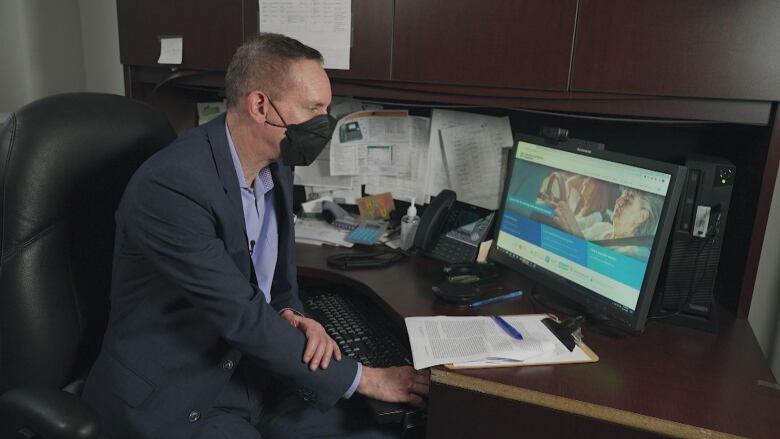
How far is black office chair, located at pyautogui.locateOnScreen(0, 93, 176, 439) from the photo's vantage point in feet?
3.52

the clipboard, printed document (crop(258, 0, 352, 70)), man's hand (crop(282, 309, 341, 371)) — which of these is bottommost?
man's hand (crop(282, 309, 341, 371))

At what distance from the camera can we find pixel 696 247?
4.25 feet

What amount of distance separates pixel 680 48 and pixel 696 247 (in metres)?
0.43

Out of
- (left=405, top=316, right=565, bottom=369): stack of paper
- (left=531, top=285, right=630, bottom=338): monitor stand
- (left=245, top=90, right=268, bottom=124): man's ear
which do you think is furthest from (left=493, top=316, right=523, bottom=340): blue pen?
(left=245, top=90, right=268, bottom=124): man's ear

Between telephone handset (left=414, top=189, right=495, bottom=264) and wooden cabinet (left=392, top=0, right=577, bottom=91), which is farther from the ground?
wooden cabinet (left=392, top=0, right=577, bottom=91)

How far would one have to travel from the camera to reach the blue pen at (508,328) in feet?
3.86

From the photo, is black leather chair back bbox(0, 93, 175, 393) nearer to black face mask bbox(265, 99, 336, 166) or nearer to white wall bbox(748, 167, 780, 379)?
black face mask bbox(265, 99, 336, 166)

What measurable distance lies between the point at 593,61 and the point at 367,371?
0.83m

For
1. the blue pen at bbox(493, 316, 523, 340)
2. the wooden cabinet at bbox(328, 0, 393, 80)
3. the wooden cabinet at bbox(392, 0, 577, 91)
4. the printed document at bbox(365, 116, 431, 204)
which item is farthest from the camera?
the printed document at bbox(365, 116, 431, 204)

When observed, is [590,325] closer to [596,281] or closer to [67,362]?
[596,281]

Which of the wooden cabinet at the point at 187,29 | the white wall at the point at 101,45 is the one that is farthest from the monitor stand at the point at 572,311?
the white wall at the point at 101,45

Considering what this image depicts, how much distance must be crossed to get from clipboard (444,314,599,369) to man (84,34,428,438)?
4.4 inches

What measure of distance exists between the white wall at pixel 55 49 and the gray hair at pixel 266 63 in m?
1.33

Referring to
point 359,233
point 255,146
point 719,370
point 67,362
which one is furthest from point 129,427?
point 719,370
